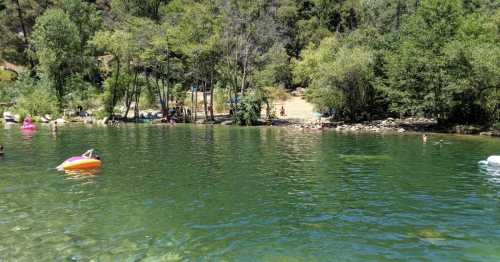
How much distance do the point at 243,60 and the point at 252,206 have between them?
5432cm

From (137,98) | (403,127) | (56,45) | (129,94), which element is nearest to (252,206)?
(403,127)

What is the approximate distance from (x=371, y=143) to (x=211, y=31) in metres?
34.0

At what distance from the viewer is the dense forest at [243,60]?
176 feet

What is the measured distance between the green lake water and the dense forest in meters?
18.7

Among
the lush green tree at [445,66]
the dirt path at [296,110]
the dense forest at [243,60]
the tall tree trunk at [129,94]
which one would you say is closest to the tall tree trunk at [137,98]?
the tall tree trunk at [129,94]

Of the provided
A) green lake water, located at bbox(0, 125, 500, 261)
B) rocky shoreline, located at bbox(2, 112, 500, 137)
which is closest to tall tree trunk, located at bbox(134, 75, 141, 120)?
rocky shoreline, located at bbox(2, 112, 500, 137)

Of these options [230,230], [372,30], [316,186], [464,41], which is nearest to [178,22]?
[372,30]

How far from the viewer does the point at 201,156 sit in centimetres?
3466

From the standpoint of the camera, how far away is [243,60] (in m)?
72.6

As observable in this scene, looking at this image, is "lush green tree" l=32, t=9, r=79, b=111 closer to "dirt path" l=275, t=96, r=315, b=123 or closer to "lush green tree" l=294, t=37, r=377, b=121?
"dirt path" l=275, t=96, r=315, b=123

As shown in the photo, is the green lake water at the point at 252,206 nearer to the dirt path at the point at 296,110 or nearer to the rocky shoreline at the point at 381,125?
the rocky shoreline at the point at 381,125

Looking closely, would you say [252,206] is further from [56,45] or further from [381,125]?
[56,45]

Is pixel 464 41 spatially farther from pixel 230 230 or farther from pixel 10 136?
pixel 10 136

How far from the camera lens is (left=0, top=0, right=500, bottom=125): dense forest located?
5378cm
